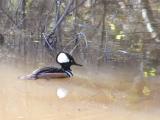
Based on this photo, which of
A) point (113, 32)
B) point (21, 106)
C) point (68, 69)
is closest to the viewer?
point (21, 106)

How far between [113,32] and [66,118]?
2978 mm

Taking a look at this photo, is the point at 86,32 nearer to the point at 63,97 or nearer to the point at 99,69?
the point at 99,69

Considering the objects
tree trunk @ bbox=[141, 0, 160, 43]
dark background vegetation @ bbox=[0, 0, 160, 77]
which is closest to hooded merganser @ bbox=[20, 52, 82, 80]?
dark background vegetation @ bbox=[0, 0, 160, 77]

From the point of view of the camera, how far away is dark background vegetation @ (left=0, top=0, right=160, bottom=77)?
6594 millimetres

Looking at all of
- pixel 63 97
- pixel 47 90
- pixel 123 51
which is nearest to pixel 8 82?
pixel 47 90

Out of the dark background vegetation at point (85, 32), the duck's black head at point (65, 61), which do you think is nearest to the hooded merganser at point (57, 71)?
the duck's black head at point (65, 61)

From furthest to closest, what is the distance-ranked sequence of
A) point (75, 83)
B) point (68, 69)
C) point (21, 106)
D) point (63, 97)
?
point (68, 69), point (75, 83), point (63, 97), point (21, 106)

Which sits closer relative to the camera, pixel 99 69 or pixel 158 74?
pixel 158 74

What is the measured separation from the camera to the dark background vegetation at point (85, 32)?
6.59m

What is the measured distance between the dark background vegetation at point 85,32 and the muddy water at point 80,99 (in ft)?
2.06

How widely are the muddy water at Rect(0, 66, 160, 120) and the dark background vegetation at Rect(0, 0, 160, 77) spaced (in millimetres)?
628

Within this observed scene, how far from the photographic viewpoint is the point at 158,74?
6.27 m

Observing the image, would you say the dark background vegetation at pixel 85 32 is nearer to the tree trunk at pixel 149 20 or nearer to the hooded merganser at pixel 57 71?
the tree trunk at pixel 149 20

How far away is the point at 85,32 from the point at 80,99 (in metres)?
2.54
